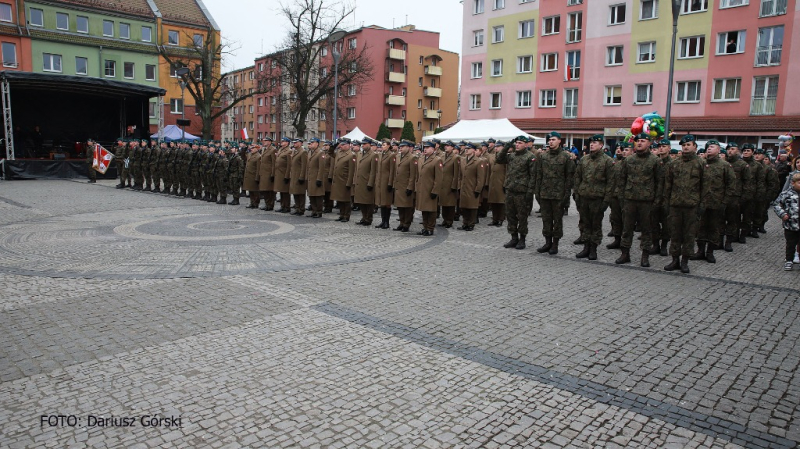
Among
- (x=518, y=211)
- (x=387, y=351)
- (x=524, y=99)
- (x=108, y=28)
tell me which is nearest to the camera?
(x=387, y=351)

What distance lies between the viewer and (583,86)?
133ft

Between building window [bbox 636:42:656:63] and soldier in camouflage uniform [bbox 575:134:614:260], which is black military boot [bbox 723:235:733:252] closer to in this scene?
soldier in camouflage uniform [bbox 575:134:614:260]

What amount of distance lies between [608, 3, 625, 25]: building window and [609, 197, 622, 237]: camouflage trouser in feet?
107

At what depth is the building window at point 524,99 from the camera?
4477cm

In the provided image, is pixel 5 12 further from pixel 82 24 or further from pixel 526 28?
pixel 526 28

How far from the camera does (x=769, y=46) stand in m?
32.8

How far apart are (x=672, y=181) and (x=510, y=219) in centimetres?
286

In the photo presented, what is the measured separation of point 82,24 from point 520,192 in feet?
176

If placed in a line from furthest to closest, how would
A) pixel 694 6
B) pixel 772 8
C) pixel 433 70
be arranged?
pixel 433 70 → pixel 694 6 → pixel 772 8

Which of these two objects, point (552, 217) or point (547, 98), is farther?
point (547, 98)

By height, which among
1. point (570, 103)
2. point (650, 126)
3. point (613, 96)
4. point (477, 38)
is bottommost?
point (650, 126)

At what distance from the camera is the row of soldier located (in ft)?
30.6

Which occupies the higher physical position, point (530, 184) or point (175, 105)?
point (175, 105)

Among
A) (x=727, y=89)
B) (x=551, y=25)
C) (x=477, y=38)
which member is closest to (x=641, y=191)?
(x=727, y=89)
